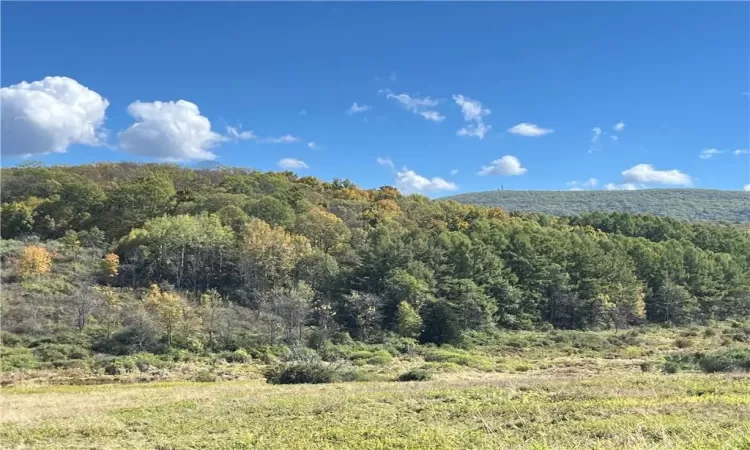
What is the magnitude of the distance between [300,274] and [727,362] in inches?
1996

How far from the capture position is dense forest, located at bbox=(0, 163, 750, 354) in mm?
59375

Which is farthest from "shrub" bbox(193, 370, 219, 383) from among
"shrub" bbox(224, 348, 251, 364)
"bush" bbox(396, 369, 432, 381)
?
"bush" bbox(396, 369, 432, 381)

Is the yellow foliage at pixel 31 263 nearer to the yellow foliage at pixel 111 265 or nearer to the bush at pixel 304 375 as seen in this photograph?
the yellow foliage at pixel 111 265

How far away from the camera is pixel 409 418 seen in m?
15.0

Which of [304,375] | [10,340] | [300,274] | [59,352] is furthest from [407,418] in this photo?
[300,274]

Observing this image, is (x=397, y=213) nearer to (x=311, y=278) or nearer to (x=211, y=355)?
(x=311, y=278)

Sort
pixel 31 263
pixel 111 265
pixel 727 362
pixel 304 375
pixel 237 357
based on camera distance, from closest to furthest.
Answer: pixel 727 362 → pixel 304 375 → pixel 237 357 → pixel 31 263 → pixel 111 265

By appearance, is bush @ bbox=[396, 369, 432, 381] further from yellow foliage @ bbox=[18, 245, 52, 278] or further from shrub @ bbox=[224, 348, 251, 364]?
yellow foliage @ bbox=[18, 245, 52, 278]

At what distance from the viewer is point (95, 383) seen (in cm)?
3712

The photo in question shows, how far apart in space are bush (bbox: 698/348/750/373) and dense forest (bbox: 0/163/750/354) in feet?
112

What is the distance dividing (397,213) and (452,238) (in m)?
25.7

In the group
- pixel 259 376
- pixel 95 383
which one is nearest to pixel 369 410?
pixel 259 376

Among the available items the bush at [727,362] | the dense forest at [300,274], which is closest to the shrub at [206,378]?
the dense forest at [300,274]

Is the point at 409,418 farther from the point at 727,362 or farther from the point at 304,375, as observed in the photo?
the point at 727,362
